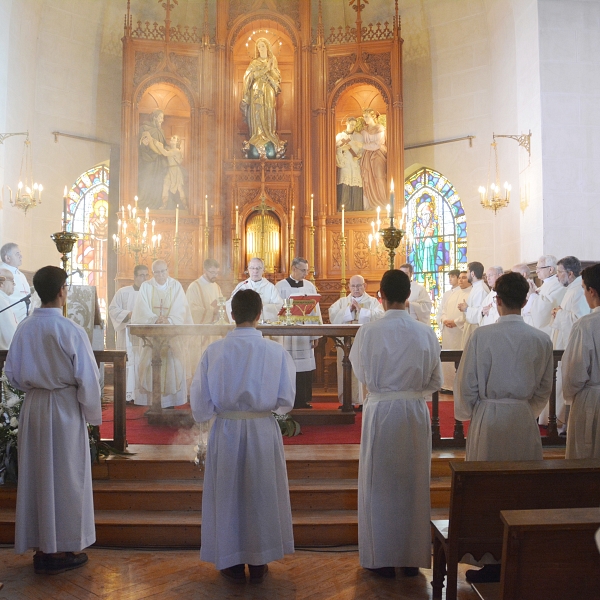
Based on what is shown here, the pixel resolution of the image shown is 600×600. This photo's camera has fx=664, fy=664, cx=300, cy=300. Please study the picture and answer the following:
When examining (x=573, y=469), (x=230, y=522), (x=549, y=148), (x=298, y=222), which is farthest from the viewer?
(x=298, y=222)

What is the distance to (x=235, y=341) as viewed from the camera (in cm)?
397

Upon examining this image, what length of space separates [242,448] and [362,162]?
870 centimetres

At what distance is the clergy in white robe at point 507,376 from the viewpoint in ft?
12.8

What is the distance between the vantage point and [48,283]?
421 centimetres

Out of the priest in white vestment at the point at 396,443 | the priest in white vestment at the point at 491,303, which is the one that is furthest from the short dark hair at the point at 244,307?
the priest in white vestment at the point at 491,303

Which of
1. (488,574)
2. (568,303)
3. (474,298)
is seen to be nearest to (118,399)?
(488,574)

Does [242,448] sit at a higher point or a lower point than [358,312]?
lower

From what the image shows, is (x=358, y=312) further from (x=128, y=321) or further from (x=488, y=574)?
(x=488, y=574)

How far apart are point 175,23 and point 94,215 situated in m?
4.15

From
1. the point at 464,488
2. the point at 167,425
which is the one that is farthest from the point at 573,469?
the point at 167,425

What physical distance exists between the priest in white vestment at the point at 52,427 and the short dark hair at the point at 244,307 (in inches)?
40.0

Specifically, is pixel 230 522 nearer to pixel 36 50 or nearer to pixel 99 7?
pixel 36 50

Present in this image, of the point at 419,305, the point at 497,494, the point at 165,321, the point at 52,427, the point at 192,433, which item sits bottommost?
the point at 192,433

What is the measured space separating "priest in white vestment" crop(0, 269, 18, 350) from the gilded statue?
218 inches
